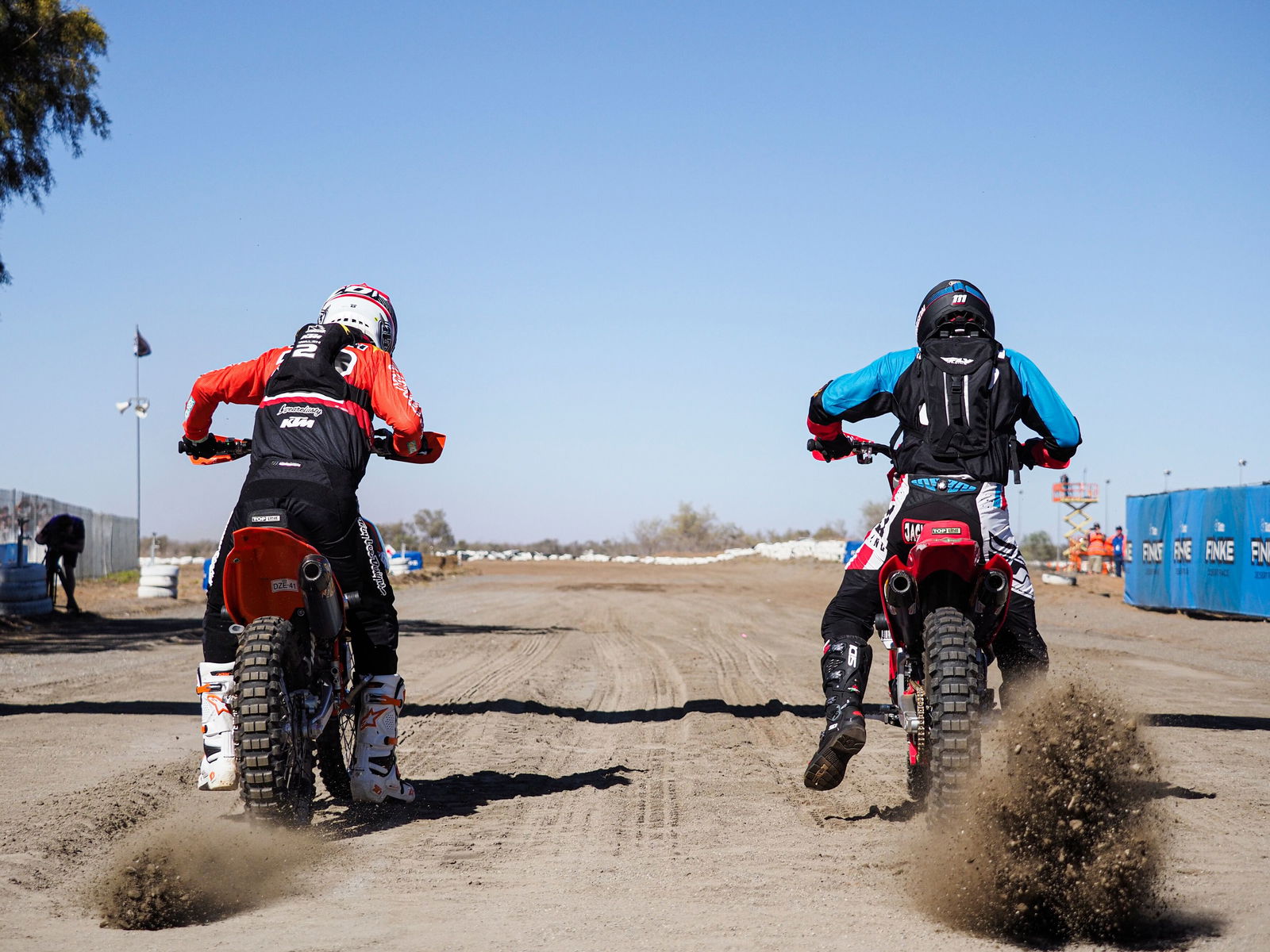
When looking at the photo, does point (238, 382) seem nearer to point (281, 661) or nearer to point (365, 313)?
point (365, 313)

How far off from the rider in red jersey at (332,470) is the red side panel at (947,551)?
6.86 feet

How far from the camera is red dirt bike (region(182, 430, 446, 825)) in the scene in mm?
4000

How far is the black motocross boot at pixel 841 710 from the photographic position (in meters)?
4.53

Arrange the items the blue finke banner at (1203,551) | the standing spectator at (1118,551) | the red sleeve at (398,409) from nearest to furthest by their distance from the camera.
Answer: the red sleeve at (398,409), the blue finke banner at (1203,551), the standing spectator at (1118,551)

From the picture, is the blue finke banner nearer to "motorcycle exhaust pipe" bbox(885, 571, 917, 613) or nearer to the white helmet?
"motorcycle exhaust pipe" bbox(885, 571, 917, 613)

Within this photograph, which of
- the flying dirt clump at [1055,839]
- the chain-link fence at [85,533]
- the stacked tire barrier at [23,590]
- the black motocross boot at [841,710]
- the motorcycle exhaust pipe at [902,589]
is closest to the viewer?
the flying dirt clump at [1055,839]

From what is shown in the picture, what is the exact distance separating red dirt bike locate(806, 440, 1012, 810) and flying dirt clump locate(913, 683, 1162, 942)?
0.15 m

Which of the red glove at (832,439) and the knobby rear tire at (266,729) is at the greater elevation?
the red glove at (832,439)

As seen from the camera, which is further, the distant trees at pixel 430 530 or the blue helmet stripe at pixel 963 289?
the distant trees at pixel 430 530

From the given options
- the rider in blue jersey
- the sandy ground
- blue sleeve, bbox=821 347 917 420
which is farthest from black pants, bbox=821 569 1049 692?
blue sleeve, bbox=821 347 917 420

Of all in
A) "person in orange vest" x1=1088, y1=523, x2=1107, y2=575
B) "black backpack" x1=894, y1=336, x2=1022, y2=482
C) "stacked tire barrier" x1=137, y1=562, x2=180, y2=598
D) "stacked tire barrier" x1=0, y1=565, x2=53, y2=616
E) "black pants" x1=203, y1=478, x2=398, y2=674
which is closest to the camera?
"black pants" x1=203, y1=478, x2=398, y2=674

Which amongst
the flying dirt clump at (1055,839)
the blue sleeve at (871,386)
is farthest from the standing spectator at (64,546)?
the flying dirt clump at (1055,839)

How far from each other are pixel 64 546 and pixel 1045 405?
18275mm

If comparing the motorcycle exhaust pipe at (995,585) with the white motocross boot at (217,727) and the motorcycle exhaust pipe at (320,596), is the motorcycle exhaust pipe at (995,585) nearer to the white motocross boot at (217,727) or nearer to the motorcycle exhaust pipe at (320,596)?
the motorcycle exhaust pipe at (320,596)
